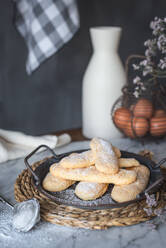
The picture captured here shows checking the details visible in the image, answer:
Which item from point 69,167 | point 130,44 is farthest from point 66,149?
point 130,44

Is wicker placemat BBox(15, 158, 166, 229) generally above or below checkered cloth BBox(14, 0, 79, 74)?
below

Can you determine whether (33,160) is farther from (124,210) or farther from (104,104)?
(124,210)

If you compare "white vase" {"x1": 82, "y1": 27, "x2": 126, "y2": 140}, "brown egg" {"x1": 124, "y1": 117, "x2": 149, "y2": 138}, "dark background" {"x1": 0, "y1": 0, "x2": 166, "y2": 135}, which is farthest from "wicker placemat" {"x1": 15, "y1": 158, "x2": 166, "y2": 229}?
"dark background" {"x1": 0, "y1": 0, "x2": 166, "y2": 135}

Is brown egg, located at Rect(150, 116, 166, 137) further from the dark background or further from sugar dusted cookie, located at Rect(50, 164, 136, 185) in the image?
the dark background

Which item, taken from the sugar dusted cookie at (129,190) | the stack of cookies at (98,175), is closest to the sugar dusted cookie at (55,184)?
the stack of cookies at (98,175)

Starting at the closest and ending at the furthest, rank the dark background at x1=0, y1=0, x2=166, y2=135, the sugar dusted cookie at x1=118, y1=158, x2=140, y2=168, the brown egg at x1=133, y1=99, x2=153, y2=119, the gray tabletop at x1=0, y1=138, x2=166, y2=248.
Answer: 1. the gray tabletop at x1=0, y1=138, x2=166, y2=248
2. the sugar dusted cookie at x1=118, y1=158, x2=140, y2=168
3. the brown egg at x1=133, y1=99, x2=153, y2=119
4. the dark background at x1=0, y1=0, x2=166, y2=135

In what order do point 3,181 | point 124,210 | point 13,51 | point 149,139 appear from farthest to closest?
1. point 13,51
2. point 149,139
3. point 3,181
4. point 124,210
